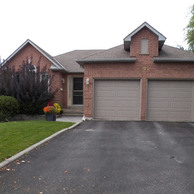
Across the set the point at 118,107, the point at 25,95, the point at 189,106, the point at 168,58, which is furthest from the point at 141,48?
the point at 25,95

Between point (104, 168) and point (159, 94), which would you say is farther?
point (159, 94)

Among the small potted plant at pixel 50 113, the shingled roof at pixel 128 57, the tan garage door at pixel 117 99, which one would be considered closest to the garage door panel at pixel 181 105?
the tan garage door at pixel 117 99

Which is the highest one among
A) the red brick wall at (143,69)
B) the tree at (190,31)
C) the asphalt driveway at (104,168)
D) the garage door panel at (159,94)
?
the tree at (190,31)

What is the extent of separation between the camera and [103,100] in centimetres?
1085

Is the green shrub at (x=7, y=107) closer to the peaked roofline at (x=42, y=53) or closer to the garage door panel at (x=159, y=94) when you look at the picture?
the peaked roofline at (x=42, y=53)

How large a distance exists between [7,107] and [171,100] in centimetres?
1006

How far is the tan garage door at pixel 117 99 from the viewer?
10695 mm

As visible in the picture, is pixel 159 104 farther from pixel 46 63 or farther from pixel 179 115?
pixel 46 63

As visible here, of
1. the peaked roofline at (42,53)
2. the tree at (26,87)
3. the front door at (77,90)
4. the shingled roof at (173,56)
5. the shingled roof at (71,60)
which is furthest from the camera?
the front door at (77,90)

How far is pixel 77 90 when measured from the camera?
14242mm

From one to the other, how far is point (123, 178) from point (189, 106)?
28.4 feet

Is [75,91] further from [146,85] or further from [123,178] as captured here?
[123,178]

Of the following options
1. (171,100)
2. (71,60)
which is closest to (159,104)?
(171,100)

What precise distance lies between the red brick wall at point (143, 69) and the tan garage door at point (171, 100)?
427 millimetres
